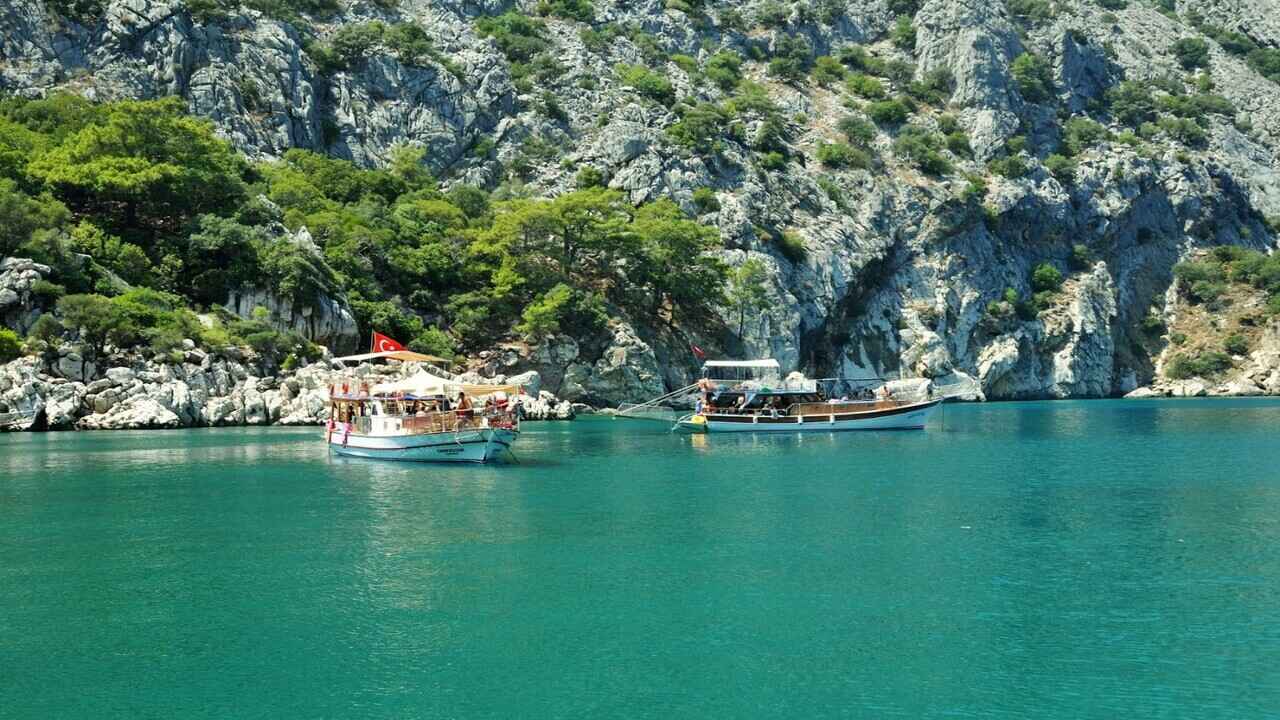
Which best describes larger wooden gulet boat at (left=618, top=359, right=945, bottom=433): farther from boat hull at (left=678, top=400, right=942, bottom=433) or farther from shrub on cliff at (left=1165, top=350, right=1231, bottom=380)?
shrub on cliff at (left=1165, top=350, right=1231, bottom=380)

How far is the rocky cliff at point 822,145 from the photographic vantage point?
9375 centimetres

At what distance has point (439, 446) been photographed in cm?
4616

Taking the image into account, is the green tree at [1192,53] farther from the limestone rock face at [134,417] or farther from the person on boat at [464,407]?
the limestone rock face at [134,417]

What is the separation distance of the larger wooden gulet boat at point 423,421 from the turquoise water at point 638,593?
17.2ft

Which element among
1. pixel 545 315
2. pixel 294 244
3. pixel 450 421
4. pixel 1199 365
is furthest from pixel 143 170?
pixel 1199 365

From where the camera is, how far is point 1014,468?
138 ft

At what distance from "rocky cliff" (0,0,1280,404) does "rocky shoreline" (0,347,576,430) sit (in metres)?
17.8

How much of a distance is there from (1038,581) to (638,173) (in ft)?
278

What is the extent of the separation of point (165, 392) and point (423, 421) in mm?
25144

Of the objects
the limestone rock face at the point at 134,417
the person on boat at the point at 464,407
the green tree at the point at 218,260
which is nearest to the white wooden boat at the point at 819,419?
the person on boat at the point at 464,407

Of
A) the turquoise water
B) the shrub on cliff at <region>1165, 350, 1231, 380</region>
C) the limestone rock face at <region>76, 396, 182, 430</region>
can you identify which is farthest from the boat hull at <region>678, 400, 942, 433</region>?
the shrub on cliff at <region>1165, 350, 1231, 380</region>

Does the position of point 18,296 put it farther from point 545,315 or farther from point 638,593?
point 638,593

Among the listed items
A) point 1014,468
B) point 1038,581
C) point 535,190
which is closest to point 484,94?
point 535,190

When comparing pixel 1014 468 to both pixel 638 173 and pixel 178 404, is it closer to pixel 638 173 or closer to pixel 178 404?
pixel 178 404
